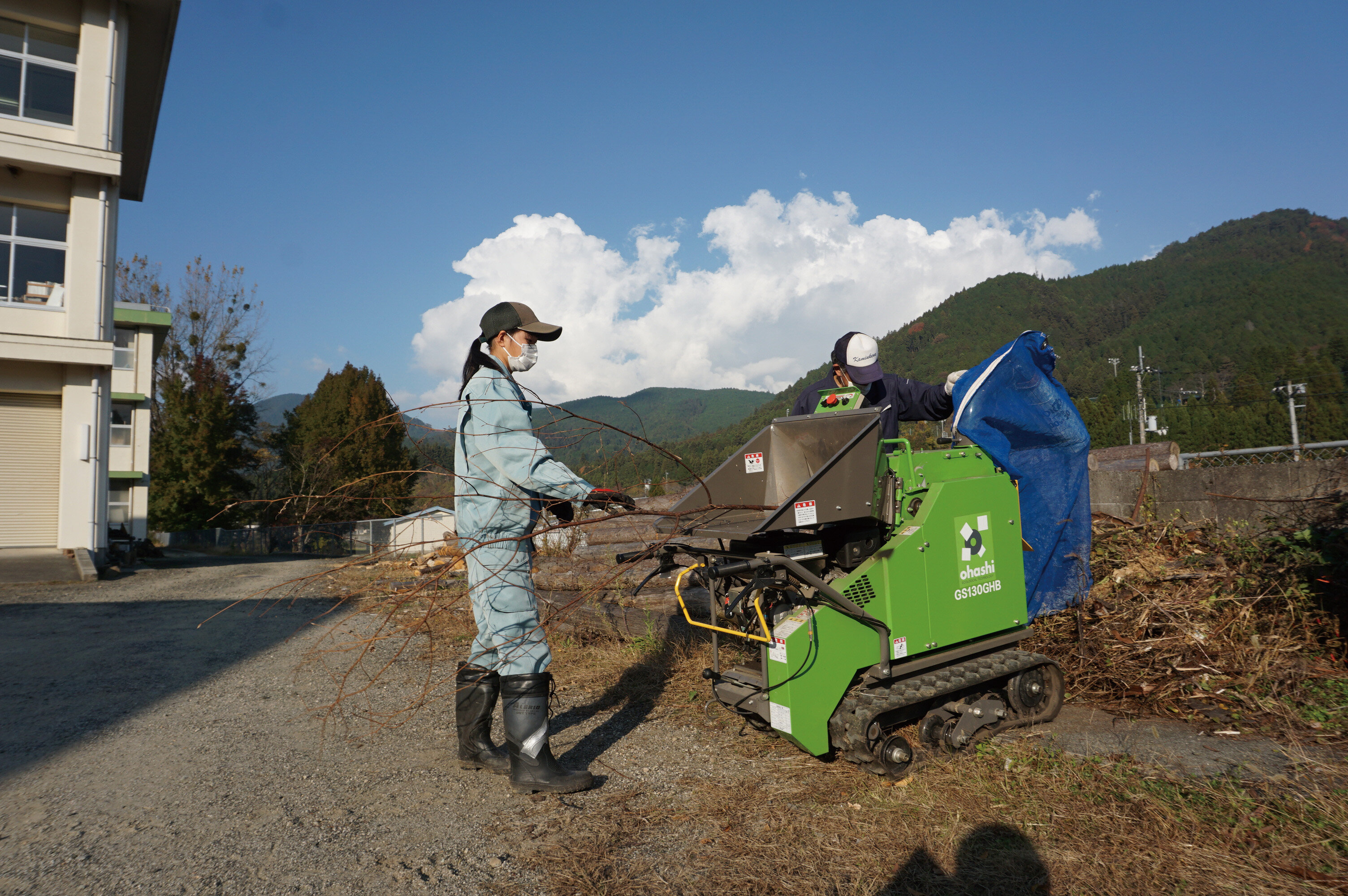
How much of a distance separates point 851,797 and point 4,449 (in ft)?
57.9

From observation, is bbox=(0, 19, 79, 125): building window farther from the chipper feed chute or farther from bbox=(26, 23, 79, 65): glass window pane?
the chipper feed chute

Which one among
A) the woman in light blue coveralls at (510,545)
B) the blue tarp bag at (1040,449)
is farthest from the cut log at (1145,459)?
the woman in light blue coveralls at (510,545)

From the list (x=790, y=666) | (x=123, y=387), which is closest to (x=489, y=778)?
(x=790, y=666)

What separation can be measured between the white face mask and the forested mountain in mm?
27391

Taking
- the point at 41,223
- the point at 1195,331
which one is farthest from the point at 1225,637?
the point at 1195,331

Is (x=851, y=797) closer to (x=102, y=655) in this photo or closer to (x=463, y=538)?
(x=463, y=538)

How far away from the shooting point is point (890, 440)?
3.65 metres

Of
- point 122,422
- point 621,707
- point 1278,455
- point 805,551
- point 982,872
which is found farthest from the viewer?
point 122,422

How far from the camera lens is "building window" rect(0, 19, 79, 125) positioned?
13.8 metres

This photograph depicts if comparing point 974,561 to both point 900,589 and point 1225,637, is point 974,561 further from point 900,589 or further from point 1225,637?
point 1225,637

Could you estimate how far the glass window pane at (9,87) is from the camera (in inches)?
546

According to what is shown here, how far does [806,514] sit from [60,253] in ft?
57.1

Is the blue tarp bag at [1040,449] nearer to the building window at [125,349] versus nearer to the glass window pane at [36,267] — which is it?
the glass window pane at [36,267]

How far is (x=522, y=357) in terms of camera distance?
383 cm
